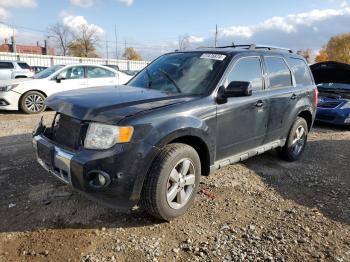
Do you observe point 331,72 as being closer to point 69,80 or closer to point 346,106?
point 346,106

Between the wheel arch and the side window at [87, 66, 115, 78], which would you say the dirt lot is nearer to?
the wheel arch

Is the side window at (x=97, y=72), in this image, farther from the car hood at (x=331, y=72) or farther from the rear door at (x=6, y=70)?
the rear door at (x=6, y=70)

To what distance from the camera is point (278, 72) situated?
5012 millimetres

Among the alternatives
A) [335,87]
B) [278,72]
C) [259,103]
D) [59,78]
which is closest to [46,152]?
[259,103]

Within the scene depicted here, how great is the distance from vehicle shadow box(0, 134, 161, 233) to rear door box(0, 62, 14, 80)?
50.4ft

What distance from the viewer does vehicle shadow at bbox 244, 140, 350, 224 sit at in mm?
4160

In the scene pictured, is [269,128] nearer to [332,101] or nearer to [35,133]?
[35,133]

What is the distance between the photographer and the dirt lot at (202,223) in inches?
119

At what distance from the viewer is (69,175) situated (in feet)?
10.2

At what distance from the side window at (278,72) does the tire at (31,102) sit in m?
7.32

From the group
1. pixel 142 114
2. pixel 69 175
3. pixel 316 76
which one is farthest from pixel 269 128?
pixel 316 76

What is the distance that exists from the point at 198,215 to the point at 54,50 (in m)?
75.0

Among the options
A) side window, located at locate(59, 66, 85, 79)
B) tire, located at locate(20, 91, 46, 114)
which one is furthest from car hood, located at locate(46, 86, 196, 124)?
side window, located at locate(59, 66, 85, 79)

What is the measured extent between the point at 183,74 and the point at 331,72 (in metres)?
7.32
